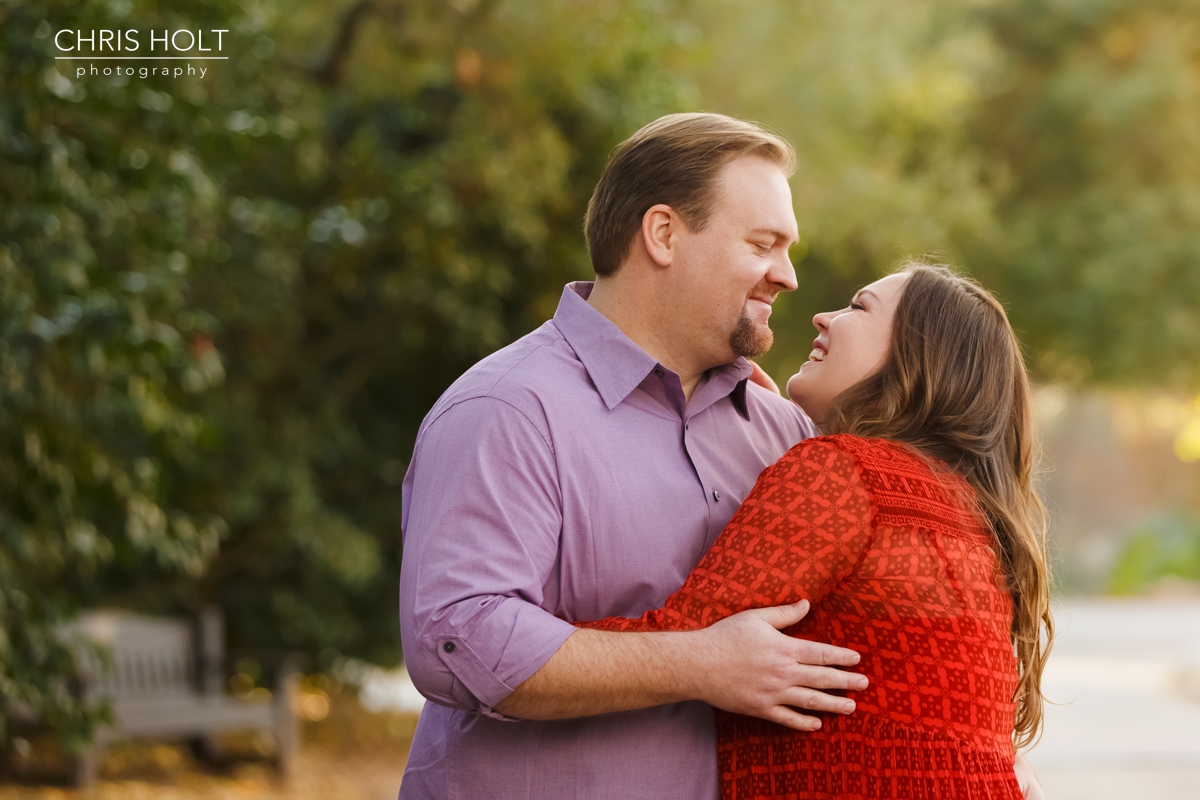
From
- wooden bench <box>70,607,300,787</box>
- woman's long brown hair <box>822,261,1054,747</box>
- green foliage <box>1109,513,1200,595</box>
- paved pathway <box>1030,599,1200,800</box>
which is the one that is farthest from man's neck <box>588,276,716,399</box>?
green foliage <box>1109,513,1200,595</box>

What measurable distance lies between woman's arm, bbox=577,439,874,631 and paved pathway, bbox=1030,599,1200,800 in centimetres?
227

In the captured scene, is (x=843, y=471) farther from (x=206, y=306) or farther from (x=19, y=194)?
(x=206, y=306)

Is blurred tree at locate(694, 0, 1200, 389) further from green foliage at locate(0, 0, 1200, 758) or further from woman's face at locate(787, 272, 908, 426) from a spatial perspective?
woman's face at locate(787, 272, 908, 426)

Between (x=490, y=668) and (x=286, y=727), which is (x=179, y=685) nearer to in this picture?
(x=286, y=727)

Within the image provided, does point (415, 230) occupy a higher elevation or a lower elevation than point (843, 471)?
higher

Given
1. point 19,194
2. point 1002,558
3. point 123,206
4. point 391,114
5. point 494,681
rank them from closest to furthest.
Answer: point 494,681, point 1002,558, point 19,194, point 123,206, point 391,114

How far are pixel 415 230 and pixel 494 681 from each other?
5.85 metres

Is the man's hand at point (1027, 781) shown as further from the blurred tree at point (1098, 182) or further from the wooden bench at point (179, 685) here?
the blurred tree at point (1098, 182)

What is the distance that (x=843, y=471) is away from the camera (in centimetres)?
220

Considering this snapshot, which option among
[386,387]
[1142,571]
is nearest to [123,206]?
[386,387]

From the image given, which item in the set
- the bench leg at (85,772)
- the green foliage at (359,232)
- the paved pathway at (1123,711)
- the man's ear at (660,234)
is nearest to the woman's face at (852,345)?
the man's ear at (660,234)

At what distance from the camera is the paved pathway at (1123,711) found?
28.7 ft

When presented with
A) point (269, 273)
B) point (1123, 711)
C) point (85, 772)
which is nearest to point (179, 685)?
point (85, 772)

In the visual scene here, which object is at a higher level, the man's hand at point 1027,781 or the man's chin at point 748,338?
the man's chin at point 748,338
